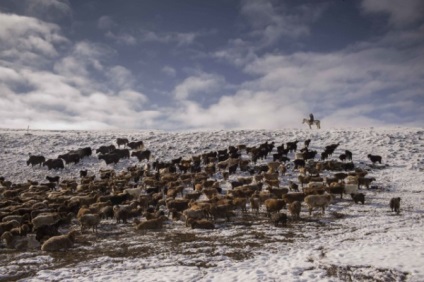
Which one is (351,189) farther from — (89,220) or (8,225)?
(8,225)

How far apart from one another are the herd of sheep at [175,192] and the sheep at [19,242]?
0.13 feet

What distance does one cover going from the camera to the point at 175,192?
23.5 m

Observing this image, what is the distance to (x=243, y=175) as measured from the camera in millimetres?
29469

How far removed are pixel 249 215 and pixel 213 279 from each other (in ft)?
30.3

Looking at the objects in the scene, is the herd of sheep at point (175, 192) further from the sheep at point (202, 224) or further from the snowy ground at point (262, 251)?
the snowy ground at point (262, 251)

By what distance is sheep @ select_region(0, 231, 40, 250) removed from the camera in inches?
556

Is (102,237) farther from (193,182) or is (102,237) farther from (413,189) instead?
(413,189)

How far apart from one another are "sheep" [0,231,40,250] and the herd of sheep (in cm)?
4

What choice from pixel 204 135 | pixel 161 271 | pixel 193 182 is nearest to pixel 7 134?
pixel 204 135

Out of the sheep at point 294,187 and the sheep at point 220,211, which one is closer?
the sheep at point 220,211

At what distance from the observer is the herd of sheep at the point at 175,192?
1683 cm

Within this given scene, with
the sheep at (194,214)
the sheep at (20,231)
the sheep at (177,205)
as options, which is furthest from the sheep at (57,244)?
the sheep at (177,205)

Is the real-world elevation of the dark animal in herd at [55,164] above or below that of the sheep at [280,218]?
above

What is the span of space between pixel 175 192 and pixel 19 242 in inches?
415
